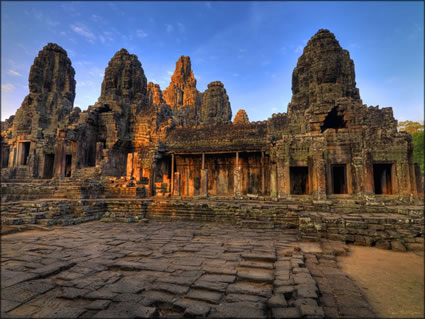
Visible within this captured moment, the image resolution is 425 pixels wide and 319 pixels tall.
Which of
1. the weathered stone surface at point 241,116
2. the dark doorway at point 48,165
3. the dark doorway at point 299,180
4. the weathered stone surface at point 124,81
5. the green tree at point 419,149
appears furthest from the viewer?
the weathered stone surface at point 241,116

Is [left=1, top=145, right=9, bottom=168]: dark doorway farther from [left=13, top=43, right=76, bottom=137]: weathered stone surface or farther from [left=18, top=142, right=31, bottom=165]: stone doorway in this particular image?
[left=18, top=142, right=31, bottom=165]: stone doorway

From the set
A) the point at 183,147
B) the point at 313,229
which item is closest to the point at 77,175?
the point at 183,147

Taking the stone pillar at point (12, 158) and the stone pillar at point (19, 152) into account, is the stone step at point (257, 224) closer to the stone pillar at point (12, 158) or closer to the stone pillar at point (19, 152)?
the stone pillar at point (19, 152)

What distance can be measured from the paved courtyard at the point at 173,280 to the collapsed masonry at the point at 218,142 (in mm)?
7972

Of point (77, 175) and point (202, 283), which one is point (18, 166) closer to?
point (77, 175)

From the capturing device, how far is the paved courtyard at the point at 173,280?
2875 mm

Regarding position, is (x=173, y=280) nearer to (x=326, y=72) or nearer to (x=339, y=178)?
(x=339, y=178)

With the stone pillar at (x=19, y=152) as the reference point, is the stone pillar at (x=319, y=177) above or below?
below

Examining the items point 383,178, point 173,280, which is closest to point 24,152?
point 173,280

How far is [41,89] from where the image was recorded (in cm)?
2789

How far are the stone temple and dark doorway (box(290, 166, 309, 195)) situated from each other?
0.07 m

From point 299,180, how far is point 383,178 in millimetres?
4575

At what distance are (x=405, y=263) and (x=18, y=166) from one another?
1260 inches

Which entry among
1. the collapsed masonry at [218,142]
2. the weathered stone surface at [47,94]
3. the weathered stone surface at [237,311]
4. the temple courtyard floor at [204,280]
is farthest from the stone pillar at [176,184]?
the weathered stone surface at [47,94]
